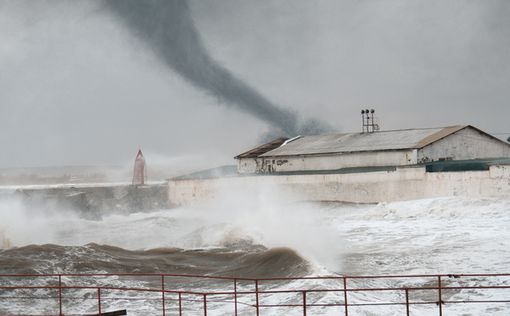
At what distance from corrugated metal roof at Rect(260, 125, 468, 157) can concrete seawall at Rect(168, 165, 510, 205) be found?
2.52 meters

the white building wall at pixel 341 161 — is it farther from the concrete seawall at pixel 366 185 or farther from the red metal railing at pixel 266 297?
the red metal railing at pixel 266 297

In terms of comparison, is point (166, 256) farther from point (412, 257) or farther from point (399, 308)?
point (399, 308)

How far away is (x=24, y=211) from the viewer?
40281mm

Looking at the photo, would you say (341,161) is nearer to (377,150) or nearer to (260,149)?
(377,150)

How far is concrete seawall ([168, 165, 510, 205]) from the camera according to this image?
29.3m

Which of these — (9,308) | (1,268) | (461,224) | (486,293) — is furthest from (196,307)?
(461,224)

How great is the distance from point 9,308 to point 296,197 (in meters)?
21.7

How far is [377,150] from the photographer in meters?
36.1

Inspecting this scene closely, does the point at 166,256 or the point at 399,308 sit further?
the point at 166,256

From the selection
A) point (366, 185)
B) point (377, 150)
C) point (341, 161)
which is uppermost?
point (377, 150)

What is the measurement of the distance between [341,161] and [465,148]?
5704mm

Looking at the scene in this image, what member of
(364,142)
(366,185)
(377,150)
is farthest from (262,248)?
(364,142)

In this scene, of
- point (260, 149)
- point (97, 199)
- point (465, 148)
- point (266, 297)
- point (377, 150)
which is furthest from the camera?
point (97, 199)

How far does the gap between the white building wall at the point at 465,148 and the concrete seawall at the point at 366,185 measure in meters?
2.72
